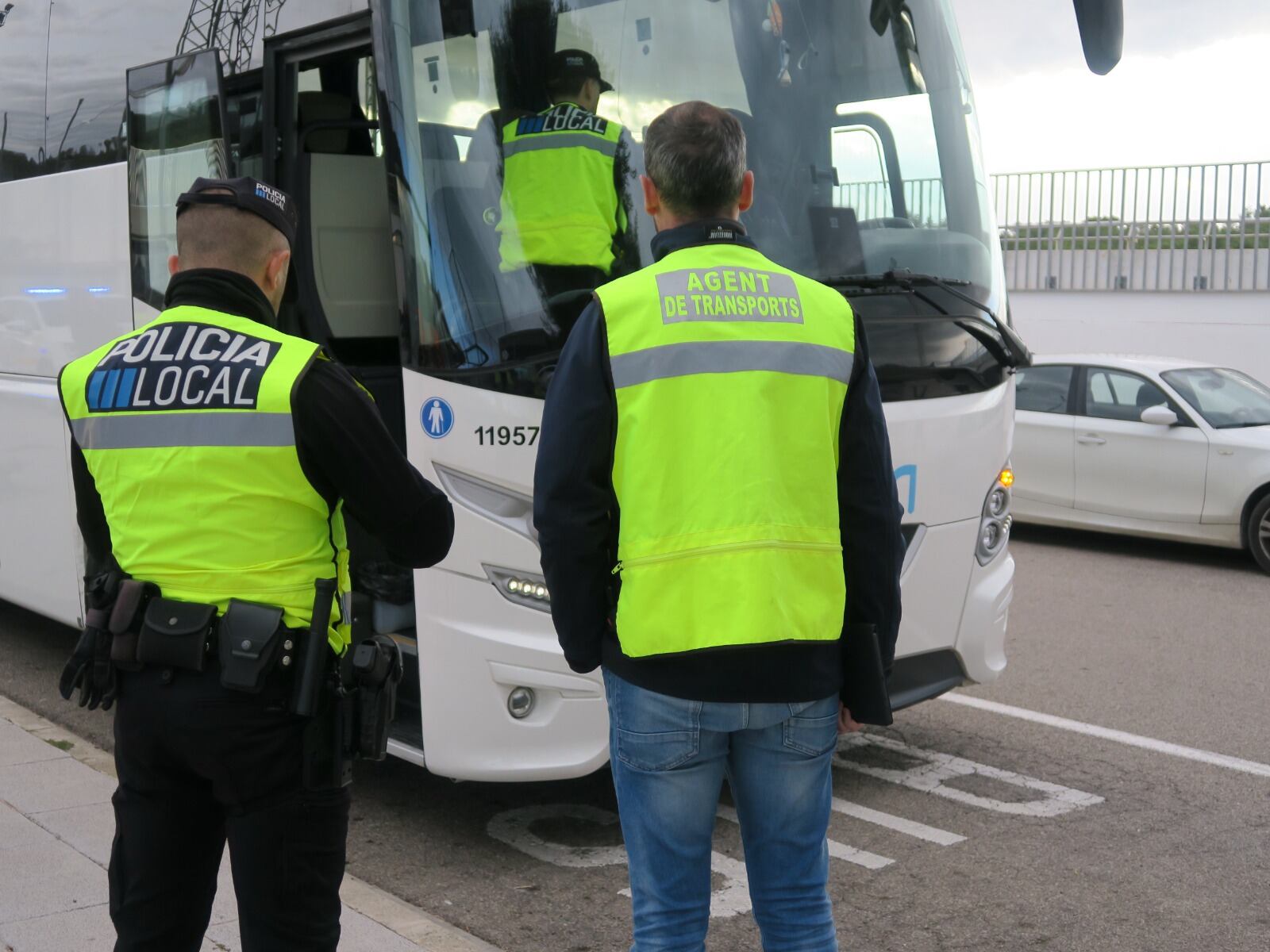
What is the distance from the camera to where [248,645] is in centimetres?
254

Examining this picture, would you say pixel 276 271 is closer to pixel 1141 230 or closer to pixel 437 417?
pixel 437 417

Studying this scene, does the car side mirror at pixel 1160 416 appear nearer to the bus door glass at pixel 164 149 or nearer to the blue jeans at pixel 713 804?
the bus door glass at pixel 164 149

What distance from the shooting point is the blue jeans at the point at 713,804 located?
258 cm

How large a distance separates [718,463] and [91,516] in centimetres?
126

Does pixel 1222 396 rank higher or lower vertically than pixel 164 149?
Answer: lower

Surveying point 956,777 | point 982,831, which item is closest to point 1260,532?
point 956,777

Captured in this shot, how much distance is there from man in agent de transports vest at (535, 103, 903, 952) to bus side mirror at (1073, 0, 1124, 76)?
1.98 metres

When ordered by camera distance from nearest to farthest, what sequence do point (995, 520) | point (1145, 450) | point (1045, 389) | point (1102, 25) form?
point (1102, 25), point (995, 520), point (1145, 450), point (1045, 389)

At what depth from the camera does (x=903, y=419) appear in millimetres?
4789

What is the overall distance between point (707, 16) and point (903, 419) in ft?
4.77

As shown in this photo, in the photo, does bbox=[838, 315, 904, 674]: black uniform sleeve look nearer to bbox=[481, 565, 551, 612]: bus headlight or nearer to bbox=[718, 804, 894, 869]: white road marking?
bbox=[481, 565, 551, 612]: bus headlight

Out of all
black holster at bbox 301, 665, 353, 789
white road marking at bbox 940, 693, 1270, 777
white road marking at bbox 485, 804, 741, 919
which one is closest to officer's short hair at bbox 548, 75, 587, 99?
white road marking at bbox 485, 804, 741, 919

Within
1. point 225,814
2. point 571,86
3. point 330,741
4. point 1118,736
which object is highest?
point 571,86

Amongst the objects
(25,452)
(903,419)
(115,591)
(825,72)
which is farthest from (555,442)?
(25,452)
